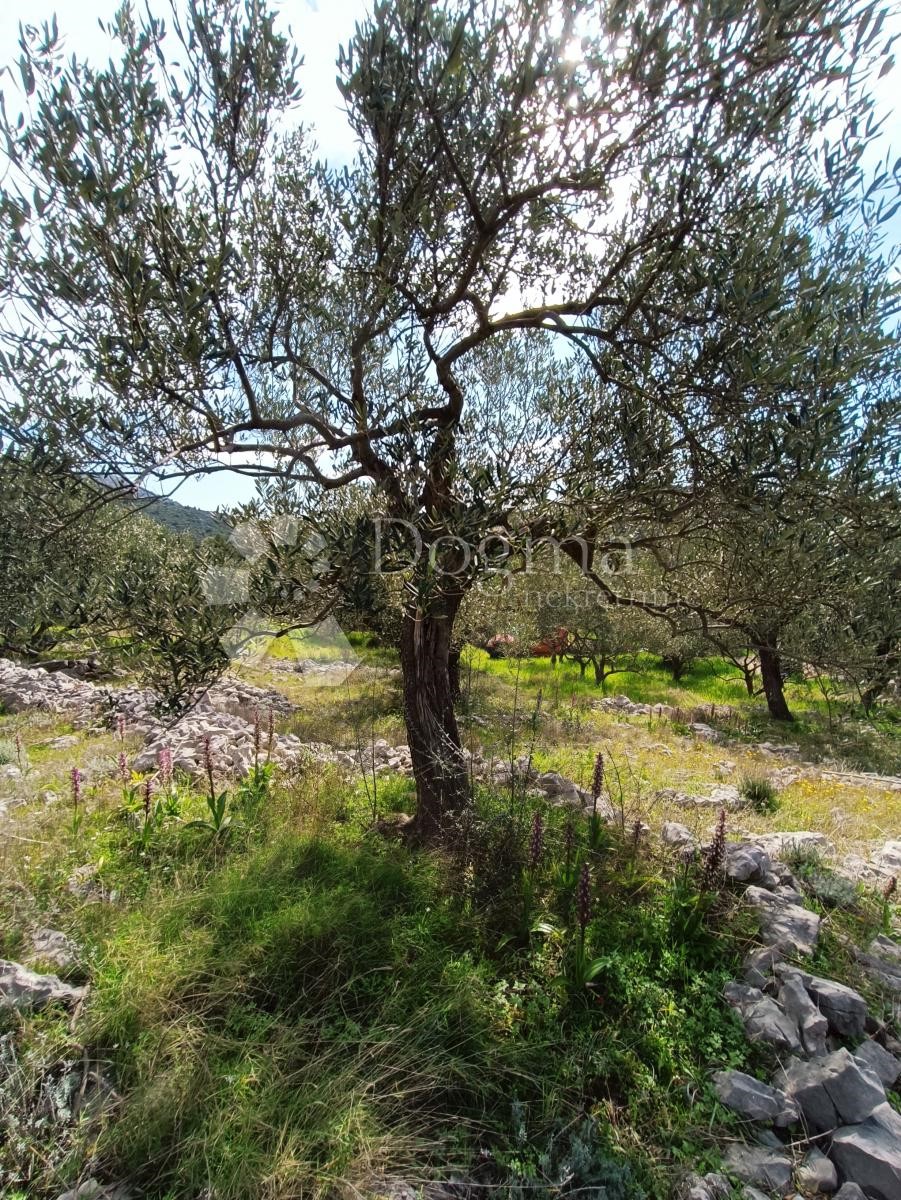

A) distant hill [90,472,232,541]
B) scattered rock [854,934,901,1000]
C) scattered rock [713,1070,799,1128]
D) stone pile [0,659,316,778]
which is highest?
distant hill [90,472,232,541]

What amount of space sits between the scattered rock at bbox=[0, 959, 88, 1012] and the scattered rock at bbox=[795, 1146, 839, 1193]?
406 centimetres

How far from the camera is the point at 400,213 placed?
350 centimetres

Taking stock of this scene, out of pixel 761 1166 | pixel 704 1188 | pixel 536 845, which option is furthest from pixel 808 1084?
pixel 536 845

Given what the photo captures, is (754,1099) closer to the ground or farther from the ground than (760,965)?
closer to the ground

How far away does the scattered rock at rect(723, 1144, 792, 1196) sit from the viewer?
2.75 m

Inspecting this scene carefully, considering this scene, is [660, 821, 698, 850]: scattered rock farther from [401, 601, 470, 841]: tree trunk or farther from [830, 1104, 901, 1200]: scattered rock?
[830, 1104, 901, 1200]: scattered rock

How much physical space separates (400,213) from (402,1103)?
5104mm

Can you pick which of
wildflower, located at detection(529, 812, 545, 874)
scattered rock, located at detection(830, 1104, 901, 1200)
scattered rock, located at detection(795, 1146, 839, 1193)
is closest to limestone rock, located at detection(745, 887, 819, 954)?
scattered rock, located at detection(830, 1104, 901, 1200)

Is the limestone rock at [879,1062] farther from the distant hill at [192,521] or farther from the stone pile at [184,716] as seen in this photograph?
the distant hill at [192,521]

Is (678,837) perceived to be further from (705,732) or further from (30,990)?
(705,732)

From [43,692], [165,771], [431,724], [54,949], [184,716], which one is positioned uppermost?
[184,716]

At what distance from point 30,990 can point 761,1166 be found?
13.5ft

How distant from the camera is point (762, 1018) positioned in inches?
139

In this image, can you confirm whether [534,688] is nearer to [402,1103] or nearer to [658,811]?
[658,811]
